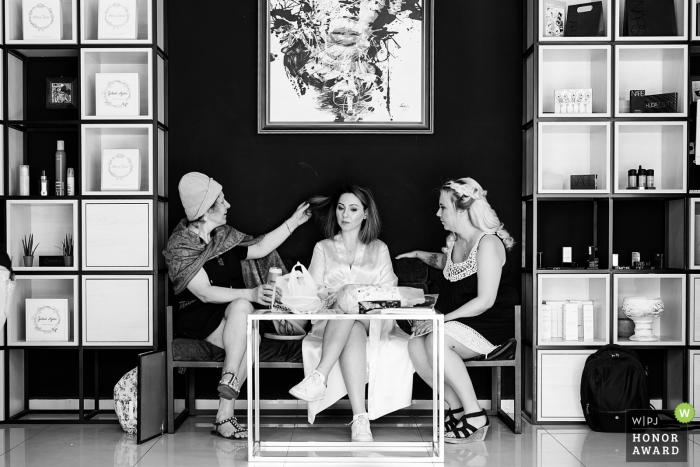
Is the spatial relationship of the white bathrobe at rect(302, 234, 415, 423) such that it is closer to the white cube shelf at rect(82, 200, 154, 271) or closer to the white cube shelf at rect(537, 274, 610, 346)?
the white cube shelf at rect(537, 274, 610, 346)

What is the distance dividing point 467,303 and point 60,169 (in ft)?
8.39

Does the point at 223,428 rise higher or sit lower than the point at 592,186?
lower

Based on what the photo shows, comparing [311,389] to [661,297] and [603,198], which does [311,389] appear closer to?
[603,198]

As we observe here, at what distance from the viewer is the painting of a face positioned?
427 cm

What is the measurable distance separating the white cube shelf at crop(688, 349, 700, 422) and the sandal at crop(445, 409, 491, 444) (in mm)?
1301

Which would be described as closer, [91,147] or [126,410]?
[126,410]

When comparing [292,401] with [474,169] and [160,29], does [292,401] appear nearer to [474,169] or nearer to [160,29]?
[474,169]

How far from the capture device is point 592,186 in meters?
4.03

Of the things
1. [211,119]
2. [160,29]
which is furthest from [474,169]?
[160,29]

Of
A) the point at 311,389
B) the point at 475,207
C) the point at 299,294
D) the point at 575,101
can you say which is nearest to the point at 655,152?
the point at 575,101

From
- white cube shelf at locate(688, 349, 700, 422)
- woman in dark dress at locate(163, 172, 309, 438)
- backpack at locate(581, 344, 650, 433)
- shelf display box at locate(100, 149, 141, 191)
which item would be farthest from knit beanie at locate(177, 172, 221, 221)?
white cube shelf at locate(688, 349, 700, 422)

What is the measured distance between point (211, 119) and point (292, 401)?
1.91m

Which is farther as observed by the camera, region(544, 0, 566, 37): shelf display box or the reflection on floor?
region(544, 0, 566, 37): shelf display box

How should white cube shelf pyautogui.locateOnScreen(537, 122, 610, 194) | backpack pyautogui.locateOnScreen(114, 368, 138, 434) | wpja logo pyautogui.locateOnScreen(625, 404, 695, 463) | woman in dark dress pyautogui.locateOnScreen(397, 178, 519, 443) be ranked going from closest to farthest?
wpja logo pyautogui.locateOnScreen(625, 404, 695, 463) → woman in dark dress pyautogui.locateOnScreen(397, 178, 519, 443) → backpack pyautogui.locateOnScreen(114, 368, 138, 434) → white cube shelf pyautogui.locateOnScreen(537, 122, 610, 194)
